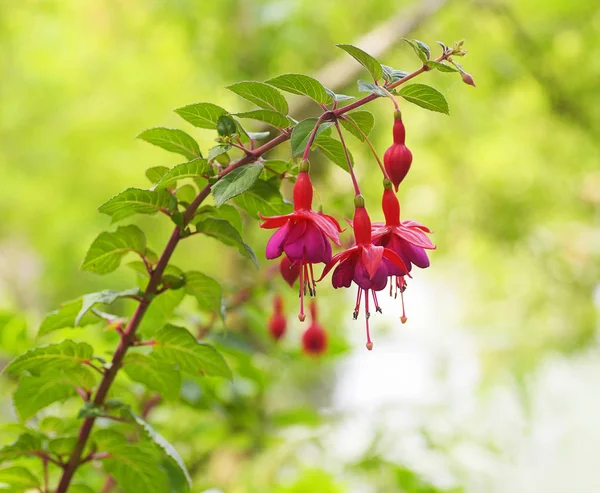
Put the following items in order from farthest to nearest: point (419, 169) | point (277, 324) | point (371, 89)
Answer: point (419, 169) < point (277, 324) < point (371, 89)

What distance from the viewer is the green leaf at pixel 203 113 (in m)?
0.38

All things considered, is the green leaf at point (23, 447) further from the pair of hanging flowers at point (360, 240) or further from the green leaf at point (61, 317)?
the pair of hanging flowers at point (360, 240)

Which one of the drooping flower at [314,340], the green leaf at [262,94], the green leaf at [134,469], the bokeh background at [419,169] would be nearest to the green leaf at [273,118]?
the green leaf at [262,94]

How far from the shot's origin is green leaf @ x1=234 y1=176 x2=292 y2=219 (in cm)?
43

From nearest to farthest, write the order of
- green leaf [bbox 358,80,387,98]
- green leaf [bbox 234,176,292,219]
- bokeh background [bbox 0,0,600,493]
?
green leaf [bbox 358,80,387,98], green leaf [bbox 234,176,292,219], bokeh background [bbox 0,0,600,493]

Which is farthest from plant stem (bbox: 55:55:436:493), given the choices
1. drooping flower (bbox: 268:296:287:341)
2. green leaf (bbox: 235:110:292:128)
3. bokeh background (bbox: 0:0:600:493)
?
bokeh background (bbox: 0:0:600:493)

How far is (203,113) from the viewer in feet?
1.27

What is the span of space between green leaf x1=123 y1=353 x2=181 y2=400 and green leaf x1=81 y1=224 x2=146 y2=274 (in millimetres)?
64

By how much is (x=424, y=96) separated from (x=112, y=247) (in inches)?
8.6

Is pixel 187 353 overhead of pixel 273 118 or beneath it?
beneath

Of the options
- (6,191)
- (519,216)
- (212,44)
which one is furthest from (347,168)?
(6,191)

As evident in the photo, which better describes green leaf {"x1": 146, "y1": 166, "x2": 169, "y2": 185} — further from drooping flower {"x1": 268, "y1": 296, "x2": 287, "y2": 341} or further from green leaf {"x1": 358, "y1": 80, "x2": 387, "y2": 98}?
drooping flower {"x1": 268, "y1": 296, "x2": 287, "y2": 341}

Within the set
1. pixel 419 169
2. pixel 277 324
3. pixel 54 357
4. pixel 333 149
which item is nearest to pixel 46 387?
pixel 54 357

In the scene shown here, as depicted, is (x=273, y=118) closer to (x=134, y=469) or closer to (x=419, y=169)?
(x=134, y=469)
